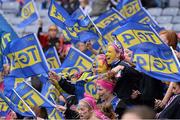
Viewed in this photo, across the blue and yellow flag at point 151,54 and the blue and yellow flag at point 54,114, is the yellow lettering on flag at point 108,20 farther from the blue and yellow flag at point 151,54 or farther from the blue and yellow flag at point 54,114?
the blue and yellow flag at point 151,54

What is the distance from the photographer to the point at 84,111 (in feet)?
25.7

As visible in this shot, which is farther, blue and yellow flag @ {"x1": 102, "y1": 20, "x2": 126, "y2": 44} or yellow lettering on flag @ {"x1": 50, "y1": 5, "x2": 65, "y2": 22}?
yellow lettering on flag @ {"x1": 50, "y1": 5, "x2": 65, "y2": 22}

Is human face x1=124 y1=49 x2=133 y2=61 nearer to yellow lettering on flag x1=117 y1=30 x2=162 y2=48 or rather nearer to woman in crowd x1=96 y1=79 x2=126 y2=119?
yellow lettering on flag x1=117 y1=30 x2=162 y2=48

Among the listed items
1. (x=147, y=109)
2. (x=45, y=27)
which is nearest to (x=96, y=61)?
(x=147, y=109)

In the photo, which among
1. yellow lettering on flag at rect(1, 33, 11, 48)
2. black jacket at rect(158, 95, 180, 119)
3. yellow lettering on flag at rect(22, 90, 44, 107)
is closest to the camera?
black jacket at rect(158, 95, 180, 119)

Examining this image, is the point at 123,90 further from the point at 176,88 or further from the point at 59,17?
the point at 59,17

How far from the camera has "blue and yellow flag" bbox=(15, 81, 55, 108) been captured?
9414 millimetres

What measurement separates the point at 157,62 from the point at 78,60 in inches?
106

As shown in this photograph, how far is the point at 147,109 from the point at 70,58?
4688 millimetres

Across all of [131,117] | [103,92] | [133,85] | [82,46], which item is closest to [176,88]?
[133,85]

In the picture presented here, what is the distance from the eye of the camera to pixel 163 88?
791 centimetres

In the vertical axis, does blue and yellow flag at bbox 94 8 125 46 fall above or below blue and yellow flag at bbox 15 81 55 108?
above

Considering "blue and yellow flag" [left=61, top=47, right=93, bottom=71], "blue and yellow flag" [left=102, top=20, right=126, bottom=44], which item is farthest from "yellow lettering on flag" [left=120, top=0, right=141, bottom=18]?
"blue and yellow flag" [left=61, top=47, right=93, bottom=71]

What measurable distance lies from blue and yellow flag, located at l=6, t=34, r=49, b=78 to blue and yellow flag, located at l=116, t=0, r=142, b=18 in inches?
72.0
